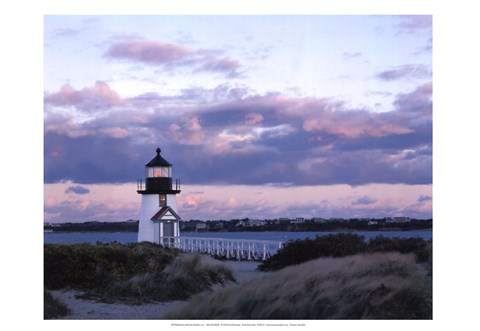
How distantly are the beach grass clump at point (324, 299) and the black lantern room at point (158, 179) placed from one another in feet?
42.4

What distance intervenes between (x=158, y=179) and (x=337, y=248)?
10.1 m

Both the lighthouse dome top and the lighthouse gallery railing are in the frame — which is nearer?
the lighthouse gallery railing

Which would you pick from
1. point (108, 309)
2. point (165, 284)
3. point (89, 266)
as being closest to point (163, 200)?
point (89, 266)

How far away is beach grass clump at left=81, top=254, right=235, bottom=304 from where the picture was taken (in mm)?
14102

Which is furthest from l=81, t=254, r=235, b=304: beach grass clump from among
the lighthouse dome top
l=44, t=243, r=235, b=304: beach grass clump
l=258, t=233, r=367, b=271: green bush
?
the lighthouse dome top

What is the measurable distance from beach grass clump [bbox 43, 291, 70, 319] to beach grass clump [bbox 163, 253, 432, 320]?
1.86m

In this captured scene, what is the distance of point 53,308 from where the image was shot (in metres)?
12.9

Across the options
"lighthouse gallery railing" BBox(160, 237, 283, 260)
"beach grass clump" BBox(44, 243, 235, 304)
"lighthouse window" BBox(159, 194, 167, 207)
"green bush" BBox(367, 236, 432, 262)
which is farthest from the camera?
"lighthouse window" BBox(159, 194, 167, 207)

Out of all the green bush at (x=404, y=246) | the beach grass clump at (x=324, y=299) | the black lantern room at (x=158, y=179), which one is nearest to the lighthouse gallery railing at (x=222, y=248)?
the black lantern room at (x=158, y=179)

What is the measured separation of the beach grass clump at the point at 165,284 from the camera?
46.3 ft

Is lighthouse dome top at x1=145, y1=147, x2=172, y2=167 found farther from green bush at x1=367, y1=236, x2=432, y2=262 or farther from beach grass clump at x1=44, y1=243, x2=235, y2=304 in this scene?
green bush at x1=367, y1=236, x2=432, y2=262
